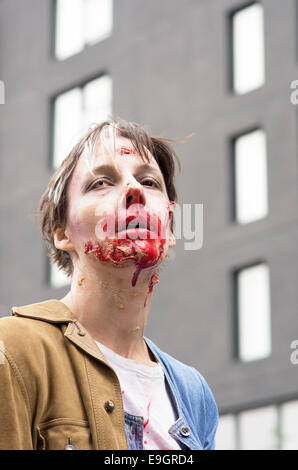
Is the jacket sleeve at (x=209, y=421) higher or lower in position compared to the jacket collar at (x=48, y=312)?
lower

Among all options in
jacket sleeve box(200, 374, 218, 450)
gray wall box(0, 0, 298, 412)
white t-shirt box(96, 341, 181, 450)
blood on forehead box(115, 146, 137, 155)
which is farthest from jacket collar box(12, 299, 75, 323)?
gray wall box(0, 0, 298, 412)

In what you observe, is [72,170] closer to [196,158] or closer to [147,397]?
[147,397]

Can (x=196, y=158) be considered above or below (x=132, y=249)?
above

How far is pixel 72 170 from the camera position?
186 inches

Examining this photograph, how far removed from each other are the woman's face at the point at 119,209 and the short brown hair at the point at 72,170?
5 cm

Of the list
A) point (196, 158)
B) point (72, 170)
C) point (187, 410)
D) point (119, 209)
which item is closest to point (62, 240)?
point (72, 170)

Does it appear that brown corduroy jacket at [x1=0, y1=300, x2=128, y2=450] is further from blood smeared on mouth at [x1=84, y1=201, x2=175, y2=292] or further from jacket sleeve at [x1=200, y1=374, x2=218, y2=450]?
jacket sleeve at [x1=200, y1=374, x2=218, y2=450]

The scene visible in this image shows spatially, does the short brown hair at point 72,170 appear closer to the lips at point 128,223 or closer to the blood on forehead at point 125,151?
the blood on forehead at point 125,151

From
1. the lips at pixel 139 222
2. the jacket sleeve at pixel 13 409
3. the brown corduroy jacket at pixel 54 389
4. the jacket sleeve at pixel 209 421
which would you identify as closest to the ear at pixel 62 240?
the lips at pixel 139 222

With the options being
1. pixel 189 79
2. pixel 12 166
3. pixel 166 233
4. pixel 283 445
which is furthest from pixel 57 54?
pixel 166 233

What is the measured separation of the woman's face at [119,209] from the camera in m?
4.37

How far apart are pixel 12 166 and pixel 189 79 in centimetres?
742

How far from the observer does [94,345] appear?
423 cm

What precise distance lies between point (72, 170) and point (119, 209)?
44 cm
